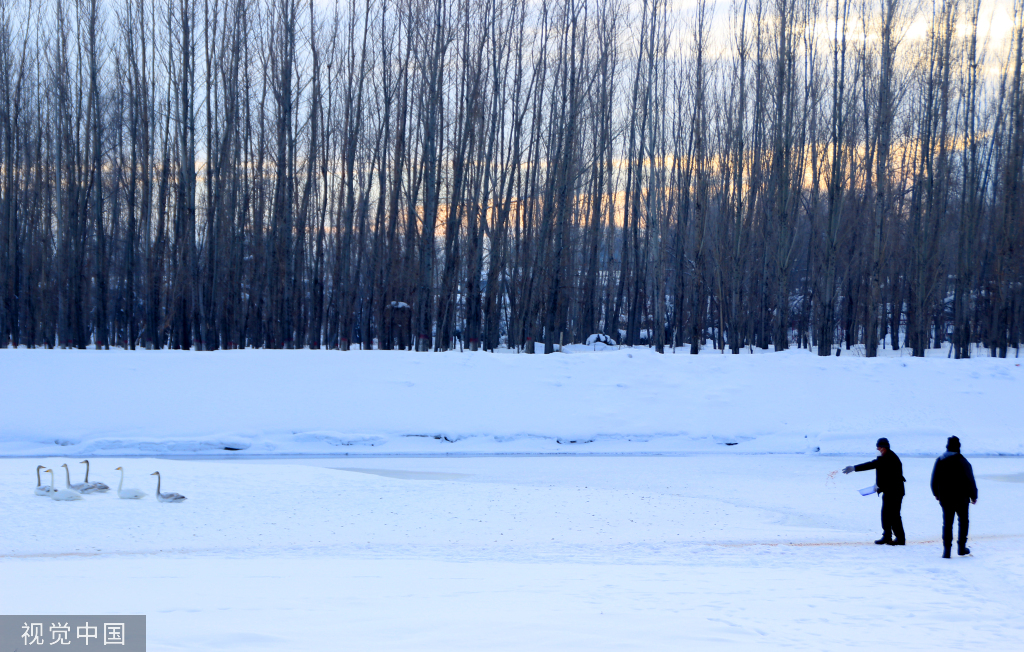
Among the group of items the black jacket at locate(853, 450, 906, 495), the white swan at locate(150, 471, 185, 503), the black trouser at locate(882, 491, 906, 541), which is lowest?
the white swan at locate(150, 471, 185, 503)

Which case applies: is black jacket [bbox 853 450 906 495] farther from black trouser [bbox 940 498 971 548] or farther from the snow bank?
the snow bank

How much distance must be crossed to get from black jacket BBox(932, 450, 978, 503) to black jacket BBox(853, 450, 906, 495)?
433mm

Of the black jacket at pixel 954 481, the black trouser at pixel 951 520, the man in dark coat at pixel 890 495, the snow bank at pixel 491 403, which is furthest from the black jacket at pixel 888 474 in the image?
the snow bank at pixel 491 403

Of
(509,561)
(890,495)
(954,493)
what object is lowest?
(509,561)

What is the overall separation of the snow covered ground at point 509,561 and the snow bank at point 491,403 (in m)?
2.87

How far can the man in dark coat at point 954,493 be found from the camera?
7.67 meters

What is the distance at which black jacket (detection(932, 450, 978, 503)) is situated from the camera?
25.3 ft

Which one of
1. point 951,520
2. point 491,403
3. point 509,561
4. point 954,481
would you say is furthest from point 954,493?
point 491,403

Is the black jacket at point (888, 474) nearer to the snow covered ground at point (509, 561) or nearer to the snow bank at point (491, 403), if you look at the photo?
the snow covered ground at point (509, 561)

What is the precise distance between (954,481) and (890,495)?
0.69 m

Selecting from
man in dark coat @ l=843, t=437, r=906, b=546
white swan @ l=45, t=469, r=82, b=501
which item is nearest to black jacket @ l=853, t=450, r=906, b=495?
man in dark coat @ l=843, t=437, r=906, b=546

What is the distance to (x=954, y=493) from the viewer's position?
7699mm

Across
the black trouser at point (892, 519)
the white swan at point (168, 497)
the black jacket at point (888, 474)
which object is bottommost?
the white swan at point (168, 497)

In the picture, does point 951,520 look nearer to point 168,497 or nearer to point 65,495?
point 168,497
